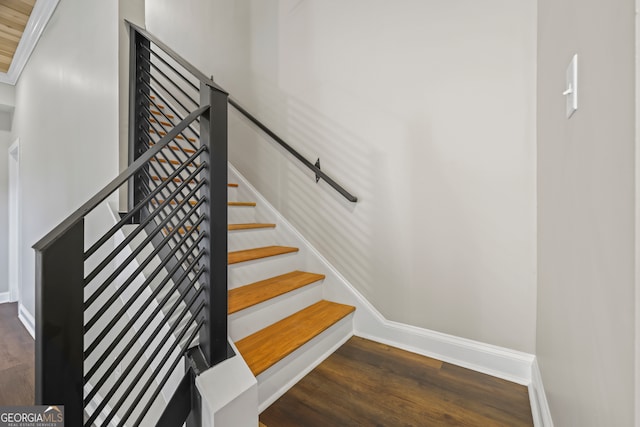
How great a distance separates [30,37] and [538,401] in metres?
5.05

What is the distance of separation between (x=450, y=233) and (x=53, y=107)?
3.33m

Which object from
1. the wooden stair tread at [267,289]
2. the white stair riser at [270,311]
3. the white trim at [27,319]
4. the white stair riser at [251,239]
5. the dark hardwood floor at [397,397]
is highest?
the white stair riser at [251,239]

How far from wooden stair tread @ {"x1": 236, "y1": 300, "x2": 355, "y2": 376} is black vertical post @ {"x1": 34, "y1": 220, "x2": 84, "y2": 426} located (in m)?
0.70

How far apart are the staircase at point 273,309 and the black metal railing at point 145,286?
191 millimetres

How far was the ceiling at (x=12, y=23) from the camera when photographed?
8.62ft

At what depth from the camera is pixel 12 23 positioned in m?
2.88

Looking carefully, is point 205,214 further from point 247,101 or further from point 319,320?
point 247,101

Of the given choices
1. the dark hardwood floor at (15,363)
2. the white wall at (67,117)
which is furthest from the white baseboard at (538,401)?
the dark hardwood floor at (15,363)

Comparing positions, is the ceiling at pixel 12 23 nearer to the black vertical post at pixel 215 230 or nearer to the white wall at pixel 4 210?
the white wall at pixel 4 210

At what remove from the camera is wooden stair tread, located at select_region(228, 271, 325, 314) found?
154cm

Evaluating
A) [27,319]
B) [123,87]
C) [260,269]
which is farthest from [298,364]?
[27,319]

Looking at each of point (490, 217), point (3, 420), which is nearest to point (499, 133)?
point (490, 217)

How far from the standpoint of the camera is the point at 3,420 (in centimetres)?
96

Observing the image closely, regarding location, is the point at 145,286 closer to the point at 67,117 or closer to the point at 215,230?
the point at 215,230
